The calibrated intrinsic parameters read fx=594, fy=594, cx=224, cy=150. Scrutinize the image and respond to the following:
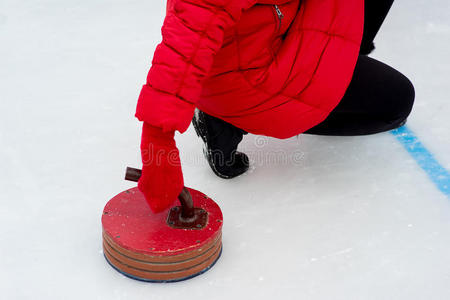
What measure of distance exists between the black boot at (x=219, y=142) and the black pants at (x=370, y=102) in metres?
0.24

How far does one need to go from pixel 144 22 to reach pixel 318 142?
4.59ft

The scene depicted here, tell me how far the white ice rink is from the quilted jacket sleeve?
402mm

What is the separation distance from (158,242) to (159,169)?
0.17 meters

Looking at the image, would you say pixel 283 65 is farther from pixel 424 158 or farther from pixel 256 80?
pixel 424 158

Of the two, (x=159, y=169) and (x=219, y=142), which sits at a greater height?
(x=159, y=169)

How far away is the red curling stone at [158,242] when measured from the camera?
1.31 metres

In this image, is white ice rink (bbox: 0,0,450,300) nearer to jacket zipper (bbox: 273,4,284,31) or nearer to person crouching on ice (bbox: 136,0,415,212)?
person crouching on ice (bbox: 136,0,415,212)

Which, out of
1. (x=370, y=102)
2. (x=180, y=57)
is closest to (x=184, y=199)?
(x=180, y=57)

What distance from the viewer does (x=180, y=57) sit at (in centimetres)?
124

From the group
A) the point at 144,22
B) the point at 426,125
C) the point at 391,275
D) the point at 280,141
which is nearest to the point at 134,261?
the point at 391,275

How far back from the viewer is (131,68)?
2498 millimetres

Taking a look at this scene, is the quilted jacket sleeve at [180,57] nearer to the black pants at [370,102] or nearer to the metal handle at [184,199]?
the metal handle at [184,199]

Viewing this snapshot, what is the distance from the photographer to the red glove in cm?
128

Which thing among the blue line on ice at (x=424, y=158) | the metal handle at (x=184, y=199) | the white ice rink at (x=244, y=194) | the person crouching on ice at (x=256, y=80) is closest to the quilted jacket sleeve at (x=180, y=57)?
the person crouching on ice at (x=256, y=80)
